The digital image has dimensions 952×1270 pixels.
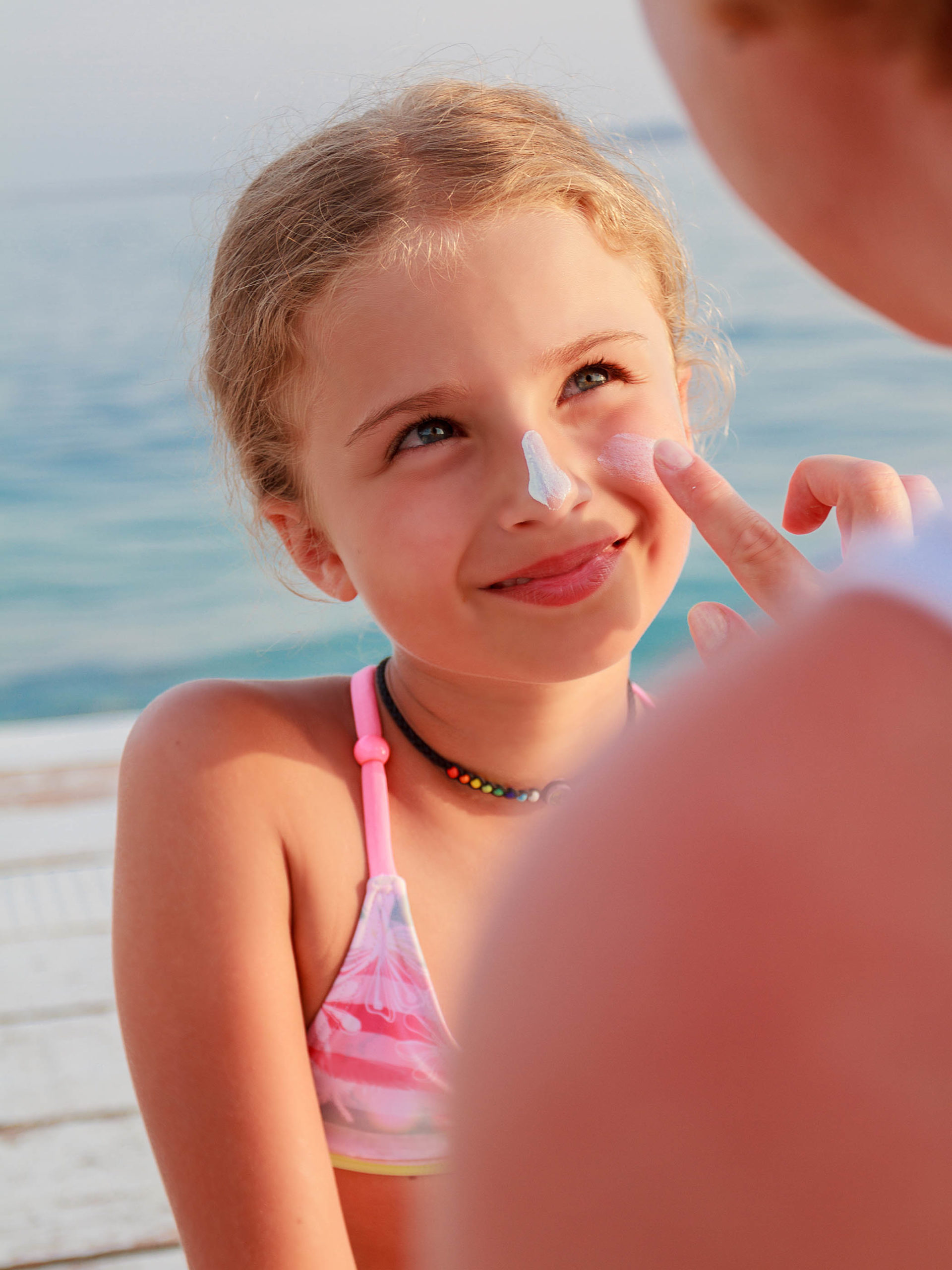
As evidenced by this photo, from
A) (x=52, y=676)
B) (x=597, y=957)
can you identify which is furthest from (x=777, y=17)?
(x=52, y=676)

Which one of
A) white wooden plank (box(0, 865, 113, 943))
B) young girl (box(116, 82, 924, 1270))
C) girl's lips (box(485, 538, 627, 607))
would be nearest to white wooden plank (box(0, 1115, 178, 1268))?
white wooden plank (box(0, 865, 113, 943))

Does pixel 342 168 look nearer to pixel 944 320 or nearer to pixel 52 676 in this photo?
pixel 944 320

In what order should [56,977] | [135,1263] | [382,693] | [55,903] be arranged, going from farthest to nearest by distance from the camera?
[55,903]
[56,977]
[135,1263]
[382,693]

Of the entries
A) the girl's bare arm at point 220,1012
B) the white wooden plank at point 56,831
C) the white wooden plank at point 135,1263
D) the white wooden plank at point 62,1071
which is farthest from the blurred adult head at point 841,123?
the white wooden plank at point 56,831

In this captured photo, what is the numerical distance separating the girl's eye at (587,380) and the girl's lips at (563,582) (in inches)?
4.6

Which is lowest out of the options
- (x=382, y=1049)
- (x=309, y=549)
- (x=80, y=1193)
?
(x=80, y=1193)

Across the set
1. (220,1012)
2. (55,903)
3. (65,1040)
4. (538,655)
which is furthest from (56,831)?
(538,655)

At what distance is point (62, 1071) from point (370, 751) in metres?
0.98

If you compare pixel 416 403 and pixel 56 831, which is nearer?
pixel 416 403

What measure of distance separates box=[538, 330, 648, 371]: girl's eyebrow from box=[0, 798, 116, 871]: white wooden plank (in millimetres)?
1503

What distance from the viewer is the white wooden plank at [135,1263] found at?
1.41 m

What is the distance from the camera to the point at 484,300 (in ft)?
3.00

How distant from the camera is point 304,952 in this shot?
976 millimetres

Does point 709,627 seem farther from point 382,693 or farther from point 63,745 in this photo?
point 63,745
